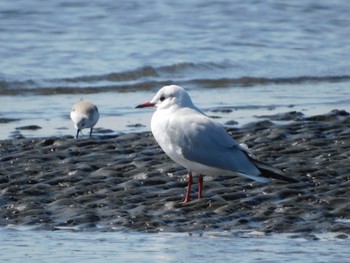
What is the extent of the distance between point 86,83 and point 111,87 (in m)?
0.54

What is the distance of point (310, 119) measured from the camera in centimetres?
1273

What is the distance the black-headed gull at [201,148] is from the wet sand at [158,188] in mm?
209

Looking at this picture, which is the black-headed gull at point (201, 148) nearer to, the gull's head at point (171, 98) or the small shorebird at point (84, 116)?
the gull's head at point (171, 98)

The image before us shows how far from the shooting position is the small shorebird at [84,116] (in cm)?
1232

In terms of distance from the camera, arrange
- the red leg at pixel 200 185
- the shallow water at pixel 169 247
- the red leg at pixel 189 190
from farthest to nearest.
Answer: the red leg at pixel 200 185 < the red leg at pixel 189 190 < the shallow water at pixel 169 247

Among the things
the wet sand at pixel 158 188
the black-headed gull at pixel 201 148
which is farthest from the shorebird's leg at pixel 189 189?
the wet sand at pixel 158 188

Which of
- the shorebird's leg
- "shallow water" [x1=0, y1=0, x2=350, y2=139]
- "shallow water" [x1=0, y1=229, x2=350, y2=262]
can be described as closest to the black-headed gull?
the shorebird's leg

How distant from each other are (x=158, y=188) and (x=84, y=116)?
2957mm

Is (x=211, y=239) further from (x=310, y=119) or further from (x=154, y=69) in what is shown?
(x=154, y=69)

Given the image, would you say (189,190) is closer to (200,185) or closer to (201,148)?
(200,185)

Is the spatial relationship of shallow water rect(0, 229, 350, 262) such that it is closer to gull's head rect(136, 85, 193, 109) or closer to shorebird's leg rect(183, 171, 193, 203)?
shorebird's leg rect(183, 171, 193, 203)

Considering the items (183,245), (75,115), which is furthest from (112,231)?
(75,115)

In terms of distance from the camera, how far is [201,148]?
918 cm

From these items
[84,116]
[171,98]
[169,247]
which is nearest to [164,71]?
[84,116]
